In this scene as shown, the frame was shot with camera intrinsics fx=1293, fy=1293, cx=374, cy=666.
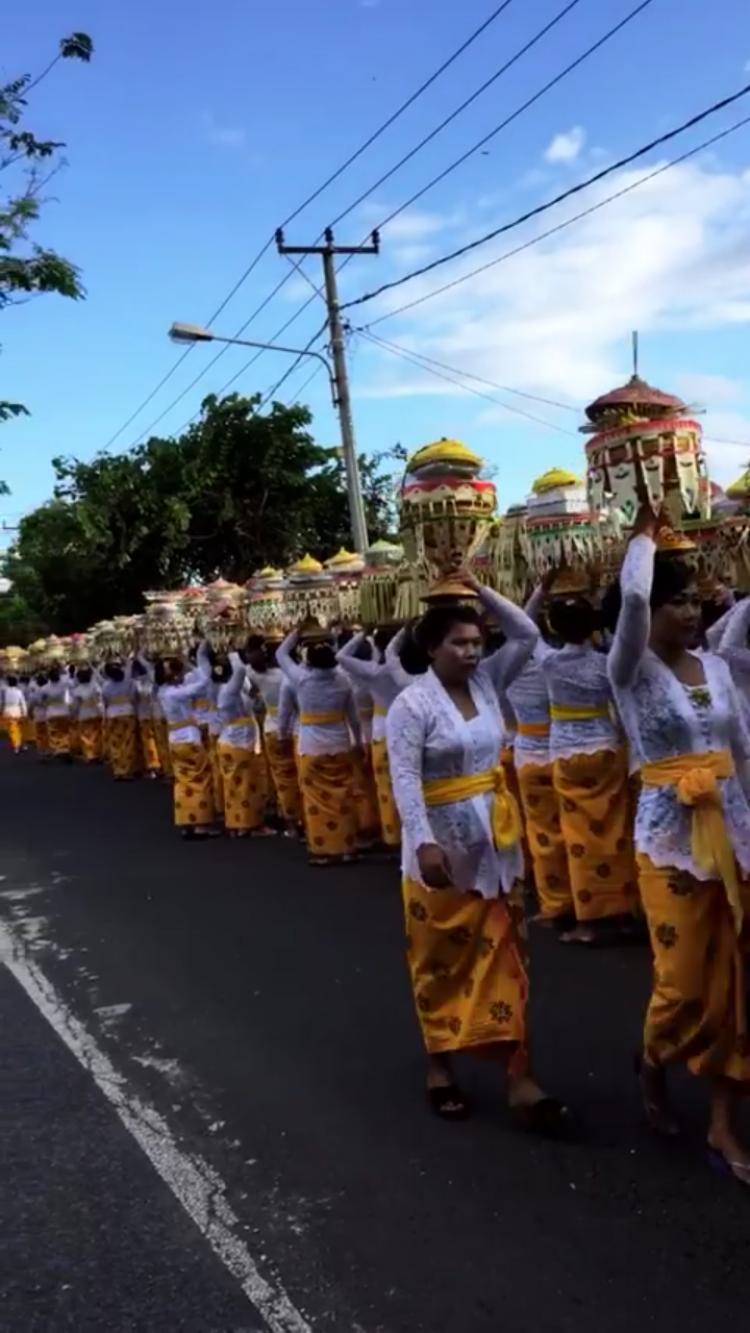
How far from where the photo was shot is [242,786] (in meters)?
11.4

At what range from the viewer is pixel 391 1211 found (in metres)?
3.71

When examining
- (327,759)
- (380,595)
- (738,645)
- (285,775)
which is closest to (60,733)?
(285,775)

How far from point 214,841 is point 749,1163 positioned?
323 inches

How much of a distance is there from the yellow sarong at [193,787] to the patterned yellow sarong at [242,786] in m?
0.30

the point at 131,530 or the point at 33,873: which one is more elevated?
the point at 131,530

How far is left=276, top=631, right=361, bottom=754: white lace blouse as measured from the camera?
9.69 m

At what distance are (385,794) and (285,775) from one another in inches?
78.5

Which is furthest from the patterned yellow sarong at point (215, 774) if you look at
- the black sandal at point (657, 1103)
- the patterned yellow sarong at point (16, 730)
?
the patterned yellow sarong at point (16, 730)

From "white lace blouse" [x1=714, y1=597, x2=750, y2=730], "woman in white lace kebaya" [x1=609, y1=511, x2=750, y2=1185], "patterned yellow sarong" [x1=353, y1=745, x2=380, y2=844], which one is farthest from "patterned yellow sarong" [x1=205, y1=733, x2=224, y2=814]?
"woman in white lace kebaya" [x1=609, y1=511, x2=750, y2=1185]

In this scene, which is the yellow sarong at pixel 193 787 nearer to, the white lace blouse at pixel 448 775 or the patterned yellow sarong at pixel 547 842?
the patterned yellow sarong at pixel 547 842

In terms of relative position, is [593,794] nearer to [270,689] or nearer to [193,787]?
[270,689]

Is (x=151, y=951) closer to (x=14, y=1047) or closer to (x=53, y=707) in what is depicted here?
(x=14, y=1047)

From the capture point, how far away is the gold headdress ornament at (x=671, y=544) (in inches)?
156

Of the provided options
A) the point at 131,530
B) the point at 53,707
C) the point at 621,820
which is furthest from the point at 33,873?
the point at 131,530
